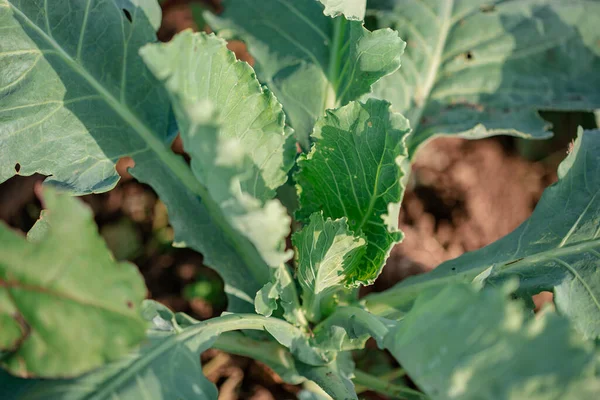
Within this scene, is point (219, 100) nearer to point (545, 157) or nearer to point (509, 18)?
point (509, 18)

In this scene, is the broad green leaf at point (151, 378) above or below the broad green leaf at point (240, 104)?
below

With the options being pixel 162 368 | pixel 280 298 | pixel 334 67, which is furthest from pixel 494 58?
pixel 162 368

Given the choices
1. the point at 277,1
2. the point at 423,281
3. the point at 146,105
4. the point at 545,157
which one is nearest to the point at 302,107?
the point at 277,1

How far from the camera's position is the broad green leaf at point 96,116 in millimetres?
1272

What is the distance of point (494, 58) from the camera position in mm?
1665

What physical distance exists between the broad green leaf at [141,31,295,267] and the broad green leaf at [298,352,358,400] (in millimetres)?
406

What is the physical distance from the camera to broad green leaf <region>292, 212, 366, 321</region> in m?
1.16

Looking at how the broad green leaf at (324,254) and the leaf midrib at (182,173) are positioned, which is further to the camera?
the leaf midrib at (182,173)

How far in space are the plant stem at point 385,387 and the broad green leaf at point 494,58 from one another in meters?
0.69

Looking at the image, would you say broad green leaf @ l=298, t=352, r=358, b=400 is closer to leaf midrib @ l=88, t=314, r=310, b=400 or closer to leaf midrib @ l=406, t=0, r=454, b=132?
leaf midrib @ l=88, t=314, r=310, b=400

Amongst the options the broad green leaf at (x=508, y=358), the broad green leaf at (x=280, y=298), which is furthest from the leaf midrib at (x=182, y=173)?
the broad green leaf at (x=508, y=358)

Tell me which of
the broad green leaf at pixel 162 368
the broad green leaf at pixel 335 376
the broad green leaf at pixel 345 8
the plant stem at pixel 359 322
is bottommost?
the broad green leaf at pixel 335 376

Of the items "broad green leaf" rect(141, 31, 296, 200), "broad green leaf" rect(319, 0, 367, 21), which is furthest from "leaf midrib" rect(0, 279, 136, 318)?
"broad green leaf" rect(319, 0, 367, 21)

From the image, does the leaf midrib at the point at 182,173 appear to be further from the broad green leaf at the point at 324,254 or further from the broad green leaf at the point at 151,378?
the broad green leaf at the point at 151,378
